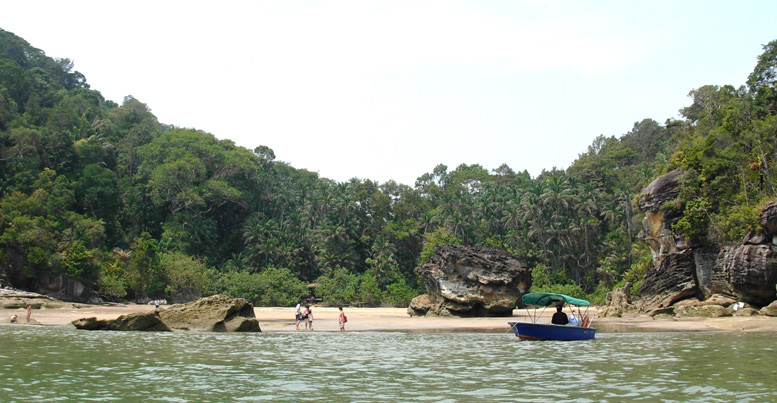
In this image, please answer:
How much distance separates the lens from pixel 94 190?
60906mm

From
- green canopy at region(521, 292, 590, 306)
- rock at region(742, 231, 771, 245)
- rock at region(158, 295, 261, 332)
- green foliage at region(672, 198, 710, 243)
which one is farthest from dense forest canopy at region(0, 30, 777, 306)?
rock at region(158, 295, 261, 332)

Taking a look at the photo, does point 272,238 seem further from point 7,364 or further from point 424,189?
point 7,364

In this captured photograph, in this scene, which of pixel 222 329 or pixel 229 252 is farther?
pixel 229 252

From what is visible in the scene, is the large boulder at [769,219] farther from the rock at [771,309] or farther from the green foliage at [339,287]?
the green foliage at [339,287]

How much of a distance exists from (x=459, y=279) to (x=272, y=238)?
3350 centimetres

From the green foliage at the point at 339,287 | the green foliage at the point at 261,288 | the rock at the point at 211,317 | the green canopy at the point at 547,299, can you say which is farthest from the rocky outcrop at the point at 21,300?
the green canopy at the point at 547,299

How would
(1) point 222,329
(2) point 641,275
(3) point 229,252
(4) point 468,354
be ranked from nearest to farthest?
(4) point 468,354
(1) point 222,329
(2) point 641,275
(3) point 229,252

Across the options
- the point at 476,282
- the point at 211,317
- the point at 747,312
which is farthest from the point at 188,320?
the point at 747,312

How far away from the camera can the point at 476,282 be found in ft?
129

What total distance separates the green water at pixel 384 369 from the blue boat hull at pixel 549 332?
54 centimetres

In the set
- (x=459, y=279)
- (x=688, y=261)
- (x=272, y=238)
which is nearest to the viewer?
(x=688, y=261)

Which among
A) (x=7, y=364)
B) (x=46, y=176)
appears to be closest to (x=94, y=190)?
(x=46, y=176)

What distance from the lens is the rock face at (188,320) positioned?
1022 inches

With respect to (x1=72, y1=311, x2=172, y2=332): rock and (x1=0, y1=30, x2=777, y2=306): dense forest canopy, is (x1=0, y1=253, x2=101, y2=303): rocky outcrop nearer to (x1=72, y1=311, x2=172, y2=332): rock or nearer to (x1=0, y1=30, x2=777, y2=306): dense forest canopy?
(x1=0, y1=30, x2=777, y2=306): dense forest canopy
